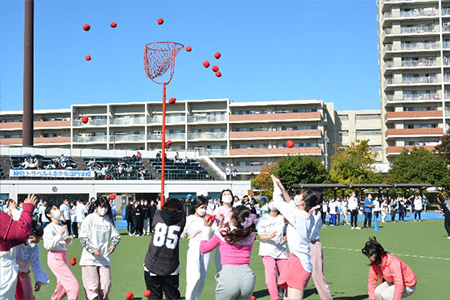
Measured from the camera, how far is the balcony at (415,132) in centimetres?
7206

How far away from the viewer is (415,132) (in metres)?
72.8

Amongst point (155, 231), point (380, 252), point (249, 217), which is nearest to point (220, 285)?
point (249, 217)

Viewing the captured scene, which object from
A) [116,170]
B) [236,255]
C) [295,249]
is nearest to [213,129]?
[116,170]

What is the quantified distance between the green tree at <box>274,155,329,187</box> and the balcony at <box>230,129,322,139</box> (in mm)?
17920

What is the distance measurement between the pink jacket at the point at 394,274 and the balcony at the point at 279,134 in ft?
226

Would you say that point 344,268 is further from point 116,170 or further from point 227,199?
point 116,170

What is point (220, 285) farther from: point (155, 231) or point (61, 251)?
point (61, 251)

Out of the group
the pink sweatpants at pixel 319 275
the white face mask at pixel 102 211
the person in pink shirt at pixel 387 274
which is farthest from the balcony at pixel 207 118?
the person in pink shirt at pixel 387 274

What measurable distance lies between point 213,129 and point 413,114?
89.3 ft

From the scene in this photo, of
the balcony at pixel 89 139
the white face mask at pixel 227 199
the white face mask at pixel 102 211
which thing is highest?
the balcony at pixel 89 139

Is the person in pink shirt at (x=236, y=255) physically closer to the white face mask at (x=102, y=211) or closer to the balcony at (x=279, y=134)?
the white face mask at (x=102, y=211)

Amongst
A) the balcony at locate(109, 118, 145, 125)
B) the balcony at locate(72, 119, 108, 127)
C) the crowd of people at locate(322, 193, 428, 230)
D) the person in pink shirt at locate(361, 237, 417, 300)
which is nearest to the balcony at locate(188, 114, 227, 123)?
the balcony at locate(109, 118, 145, 125)

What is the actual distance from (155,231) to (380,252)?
111 inches

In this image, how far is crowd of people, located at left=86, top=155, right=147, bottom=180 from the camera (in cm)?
4608
